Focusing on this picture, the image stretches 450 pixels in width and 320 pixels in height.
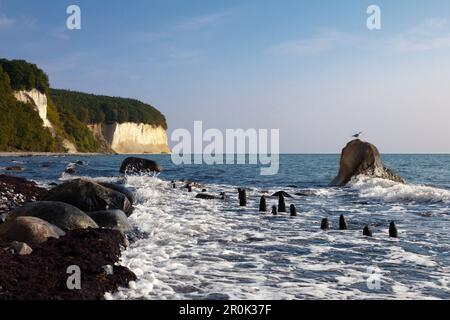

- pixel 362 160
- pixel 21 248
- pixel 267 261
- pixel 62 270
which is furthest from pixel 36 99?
pixel 62 270

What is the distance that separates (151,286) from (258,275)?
208 cm

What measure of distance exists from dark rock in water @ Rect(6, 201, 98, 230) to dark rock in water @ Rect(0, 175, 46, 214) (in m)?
3.57

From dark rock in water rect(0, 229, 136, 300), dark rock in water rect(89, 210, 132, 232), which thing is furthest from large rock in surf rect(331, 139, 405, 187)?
dark rock in water rect(0, 229, 136, 300)

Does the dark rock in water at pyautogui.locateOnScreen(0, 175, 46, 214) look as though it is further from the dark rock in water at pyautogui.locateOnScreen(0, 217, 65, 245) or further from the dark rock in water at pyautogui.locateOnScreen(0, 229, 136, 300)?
the dark rock in water at pyautogui.locateOnScreen(0, 229, 136, 300)

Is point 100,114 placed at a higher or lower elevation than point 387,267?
higher

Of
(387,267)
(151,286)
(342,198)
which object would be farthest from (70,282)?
(342,198)

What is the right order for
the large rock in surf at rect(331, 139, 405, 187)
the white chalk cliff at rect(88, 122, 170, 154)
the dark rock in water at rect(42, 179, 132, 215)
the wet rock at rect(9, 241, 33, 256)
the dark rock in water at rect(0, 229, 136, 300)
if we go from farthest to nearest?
the white chalk cliff at rect(88, 122, 170, 154)
the large rock in surf at rect(331, 139, 405, 187)
the dark rock in water at rect(42, 179, 132, 215)
the wet rock at rect(9, 241, 33, 256)
the dark rock in water at rect(0, 229, 136, 300)

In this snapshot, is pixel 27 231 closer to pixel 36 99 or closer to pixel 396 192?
pixel 396 192

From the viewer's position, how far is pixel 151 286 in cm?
794

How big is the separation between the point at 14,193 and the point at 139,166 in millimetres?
25639

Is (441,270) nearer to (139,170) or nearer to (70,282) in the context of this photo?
(70,282)

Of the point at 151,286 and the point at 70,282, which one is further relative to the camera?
the point at 151,286

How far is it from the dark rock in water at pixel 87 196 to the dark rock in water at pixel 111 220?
2.27 meters

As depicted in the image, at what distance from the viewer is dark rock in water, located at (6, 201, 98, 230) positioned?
11.9 meters
